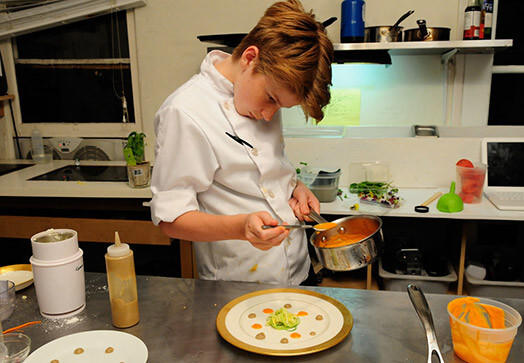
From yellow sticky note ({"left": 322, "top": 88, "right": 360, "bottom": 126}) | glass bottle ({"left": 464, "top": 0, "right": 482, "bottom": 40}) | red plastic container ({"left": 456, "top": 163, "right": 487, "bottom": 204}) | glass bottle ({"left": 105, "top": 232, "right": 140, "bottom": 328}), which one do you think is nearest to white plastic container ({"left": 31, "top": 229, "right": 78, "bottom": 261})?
glass bottle ({"left": 105, "top": 232, "right": 140, "bottom": 328})

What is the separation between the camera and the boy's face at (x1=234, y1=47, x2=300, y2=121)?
1203 millimetres

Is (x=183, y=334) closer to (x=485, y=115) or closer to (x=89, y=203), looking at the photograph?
(x=89, y=203)

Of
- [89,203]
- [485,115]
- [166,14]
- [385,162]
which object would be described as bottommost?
[89,203]

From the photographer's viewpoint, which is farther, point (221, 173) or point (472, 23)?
point (472, 23)

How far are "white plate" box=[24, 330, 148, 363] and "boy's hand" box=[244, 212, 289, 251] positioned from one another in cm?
35

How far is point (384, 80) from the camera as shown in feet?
9.55

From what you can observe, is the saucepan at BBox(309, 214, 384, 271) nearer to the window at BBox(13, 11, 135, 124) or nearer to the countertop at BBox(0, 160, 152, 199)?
the countertop at BBox(0, 160, 152, 199)

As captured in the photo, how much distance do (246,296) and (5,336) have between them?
55cm

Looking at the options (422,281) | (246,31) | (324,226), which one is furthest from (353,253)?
(246,31)

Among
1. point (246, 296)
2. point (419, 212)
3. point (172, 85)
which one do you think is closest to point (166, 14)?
point (172, 85)

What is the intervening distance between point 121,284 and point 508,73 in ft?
9.06

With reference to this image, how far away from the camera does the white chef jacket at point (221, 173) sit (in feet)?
4.02

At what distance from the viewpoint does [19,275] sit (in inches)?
54.2

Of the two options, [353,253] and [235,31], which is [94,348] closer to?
[353,253]
